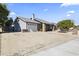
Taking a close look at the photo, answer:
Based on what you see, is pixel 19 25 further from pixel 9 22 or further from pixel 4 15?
pixel 4 15

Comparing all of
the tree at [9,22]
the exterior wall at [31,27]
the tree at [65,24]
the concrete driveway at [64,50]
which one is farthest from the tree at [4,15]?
the tree at [65,24]

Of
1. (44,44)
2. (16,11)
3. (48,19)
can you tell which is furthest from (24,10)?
(44,44)

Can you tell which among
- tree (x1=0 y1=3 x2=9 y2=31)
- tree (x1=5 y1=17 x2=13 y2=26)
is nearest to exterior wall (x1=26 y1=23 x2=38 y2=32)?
tree (x1=5 y1=17 x2=13 y2=26)

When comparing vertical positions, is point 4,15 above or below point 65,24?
above

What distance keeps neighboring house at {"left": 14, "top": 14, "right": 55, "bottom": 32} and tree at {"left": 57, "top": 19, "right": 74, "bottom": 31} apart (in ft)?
0.47

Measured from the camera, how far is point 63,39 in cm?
427

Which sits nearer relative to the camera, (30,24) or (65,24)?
(65,24)

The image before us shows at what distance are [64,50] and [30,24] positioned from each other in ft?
2.63

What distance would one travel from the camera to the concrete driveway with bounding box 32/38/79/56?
3740 millimetres

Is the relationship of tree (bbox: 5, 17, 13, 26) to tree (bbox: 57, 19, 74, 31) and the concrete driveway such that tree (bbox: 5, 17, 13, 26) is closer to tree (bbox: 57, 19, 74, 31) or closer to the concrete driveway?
the concrete driveway

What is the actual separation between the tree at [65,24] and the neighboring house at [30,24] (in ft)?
0.47

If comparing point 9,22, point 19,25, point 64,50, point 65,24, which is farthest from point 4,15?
point 64,50

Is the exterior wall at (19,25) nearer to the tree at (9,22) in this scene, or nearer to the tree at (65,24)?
the tree at (9,22)

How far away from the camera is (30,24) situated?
4039 mm
